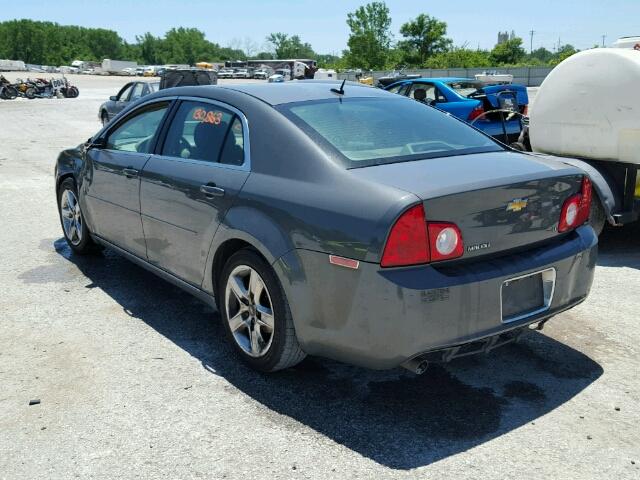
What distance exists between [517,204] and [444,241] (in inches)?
20.2

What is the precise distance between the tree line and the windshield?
2537 inches

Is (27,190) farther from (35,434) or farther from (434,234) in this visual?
(434,234)

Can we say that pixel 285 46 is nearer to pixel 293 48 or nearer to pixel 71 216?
pixel 293 48

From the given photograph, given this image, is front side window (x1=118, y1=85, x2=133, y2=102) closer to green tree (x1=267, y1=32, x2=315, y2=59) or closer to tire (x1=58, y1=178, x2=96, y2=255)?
tire (x1=58, y1=178, x2=96, y2=255)

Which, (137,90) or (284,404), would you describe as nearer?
(284,404)

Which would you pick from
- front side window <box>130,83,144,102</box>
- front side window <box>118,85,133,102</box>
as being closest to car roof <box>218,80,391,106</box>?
front side window <box>130,83,144,102</box>

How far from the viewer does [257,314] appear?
371cm

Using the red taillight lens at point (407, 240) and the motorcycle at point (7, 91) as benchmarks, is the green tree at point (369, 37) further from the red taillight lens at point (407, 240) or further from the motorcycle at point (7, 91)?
the red taillight lens at point (407, 240)

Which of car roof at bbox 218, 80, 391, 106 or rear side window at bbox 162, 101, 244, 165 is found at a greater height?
car roof at bbox 218, 80, 391, 106

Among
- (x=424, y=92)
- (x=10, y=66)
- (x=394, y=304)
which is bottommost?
(x=394, y=304)

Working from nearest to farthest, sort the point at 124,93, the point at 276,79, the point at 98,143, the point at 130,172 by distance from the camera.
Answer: the point at 130,172
the point at 98,143
the point at 124,93
the point at 276,79

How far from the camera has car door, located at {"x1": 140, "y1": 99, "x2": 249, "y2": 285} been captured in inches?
153

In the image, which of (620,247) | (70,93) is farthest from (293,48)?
(620,247)

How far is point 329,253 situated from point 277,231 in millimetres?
400
